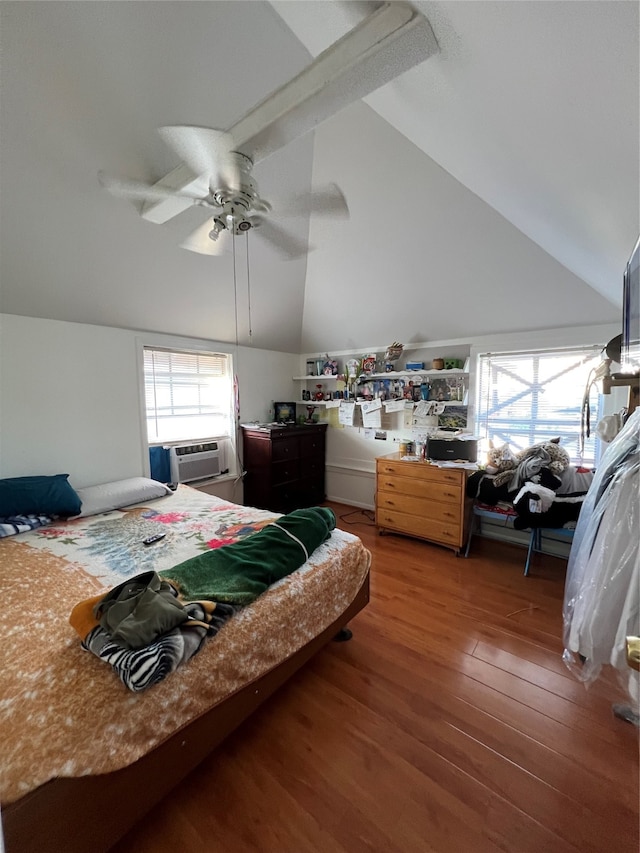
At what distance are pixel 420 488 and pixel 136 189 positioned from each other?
9.21ft

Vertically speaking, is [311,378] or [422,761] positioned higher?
[311,378]

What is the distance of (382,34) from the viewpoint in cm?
83

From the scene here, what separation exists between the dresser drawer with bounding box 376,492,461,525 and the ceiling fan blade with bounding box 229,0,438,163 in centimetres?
272

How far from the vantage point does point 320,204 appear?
1.46 meters

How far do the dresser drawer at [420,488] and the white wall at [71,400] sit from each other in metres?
2.31

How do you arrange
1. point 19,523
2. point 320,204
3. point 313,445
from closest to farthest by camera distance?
point 320,204
point 19,523
point 313,445

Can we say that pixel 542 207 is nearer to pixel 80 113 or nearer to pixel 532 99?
pixel 532 99

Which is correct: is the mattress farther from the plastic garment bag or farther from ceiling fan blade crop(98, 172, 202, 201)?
ceiling fan blade crop(98, 172, 202, 201)

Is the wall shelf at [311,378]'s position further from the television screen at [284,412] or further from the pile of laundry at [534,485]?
the pile of laundry at [534,485]

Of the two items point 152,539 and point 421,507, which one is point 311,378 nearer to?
point 421,507

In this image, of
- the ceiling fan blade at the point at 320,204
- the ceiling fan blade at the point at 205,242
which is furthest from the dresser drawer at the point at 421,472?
the ceiling fan blade at the point at 205,242

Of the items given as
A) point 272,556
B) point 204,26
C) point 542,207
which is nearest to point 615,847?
point 272,556

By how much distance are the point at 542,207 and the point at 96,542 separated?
9.40 feet

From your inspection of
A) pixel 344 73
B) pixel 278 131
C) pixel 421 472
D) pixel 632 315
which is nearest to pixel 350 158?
pixel 278 131
